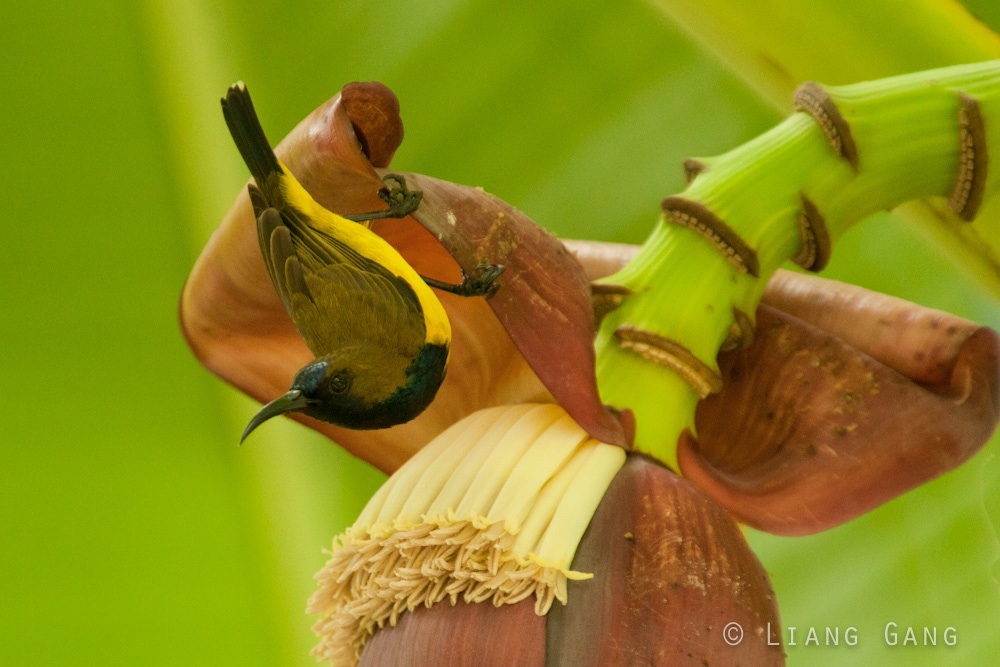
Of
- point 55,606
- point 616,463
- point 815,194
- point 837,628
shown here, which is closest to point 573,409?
point 616,463

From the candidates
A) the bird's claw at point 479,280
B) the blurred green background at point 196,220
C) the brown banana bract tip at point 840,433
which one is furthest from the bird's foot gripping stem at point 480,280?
the blurred green background at point 196,220

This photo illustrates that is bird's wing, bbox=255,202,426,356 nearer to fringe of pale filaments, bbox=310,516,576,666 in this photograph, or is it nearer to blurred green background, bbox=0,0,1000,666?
fringe of pale filaments, bbox=310,516,576,666

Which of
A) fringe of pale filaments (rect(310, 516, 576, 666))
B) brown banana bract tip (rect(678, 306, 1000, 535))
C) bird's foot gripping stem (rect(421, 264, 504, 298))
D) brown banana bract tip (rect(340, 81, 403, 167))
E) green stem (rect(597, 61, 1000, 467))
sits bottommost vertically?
brown banana bract tip (rect(678, 306, 1000, 535))

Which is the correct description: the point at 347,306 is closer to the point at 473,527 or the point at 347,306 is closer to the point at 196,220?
the point at 473,527

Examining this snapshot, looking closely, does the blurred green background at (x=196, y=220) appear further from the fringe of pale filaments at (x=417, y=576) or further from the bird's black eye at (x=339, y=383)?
the bird's black eye at (x=339, y=383)

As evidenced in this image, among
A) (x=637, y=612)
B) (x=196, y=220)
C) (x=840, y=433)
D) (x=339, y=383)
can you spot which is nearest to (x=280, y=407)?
(x=339, y=383)

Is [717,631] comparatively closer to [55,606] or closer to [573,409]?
[573,409]

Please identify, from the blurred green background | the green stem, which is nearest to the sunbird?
the green stem
